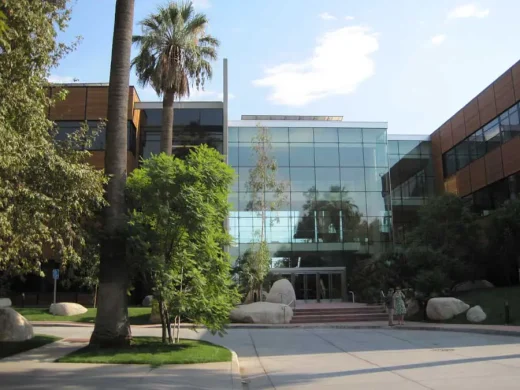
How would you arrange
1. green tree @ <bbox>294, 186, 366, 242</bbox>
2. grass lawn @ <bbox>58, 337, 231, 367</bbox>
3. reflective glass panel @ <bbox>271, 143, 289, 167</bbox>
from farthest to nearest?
reflective glass panel @ <bbox>271, 143, 289, 167</bbox> → green tree @ <bbox>294, 186, 366, 242</bbox> → grass lawn @ <bbox>58, 337, 231, 367</bbox>

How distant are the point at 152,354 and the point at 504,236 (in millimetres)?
22948

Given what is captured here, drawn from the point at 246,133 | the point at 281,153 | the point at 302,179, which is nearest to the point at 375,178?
the point at 302,179

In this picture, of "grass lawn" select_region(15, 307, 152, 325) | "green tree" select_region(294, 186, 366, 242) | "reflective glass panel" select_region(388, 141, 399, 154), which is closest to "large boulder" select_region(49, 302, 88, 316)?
"grass lawn" select_region(15, 307, 152, 325)

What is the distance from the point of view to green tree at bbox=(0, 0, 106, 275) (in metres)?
7.89

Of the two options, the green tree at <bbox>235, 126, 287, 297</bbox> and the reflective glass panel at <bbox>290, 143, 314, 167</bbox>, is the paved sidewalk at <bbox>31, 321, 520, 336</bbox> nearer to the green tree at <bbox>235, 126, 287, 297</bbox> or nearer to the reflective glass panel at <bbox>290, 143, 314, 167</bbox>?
the green tree at <bbox>235, 126, 287, 297</bbox>

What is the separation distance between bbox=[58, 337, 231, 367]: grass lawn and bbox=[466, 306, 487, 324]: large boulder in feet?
47.6

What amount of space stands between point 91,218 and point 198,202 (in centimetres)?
291

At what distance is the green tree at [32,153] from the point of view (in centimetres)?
789

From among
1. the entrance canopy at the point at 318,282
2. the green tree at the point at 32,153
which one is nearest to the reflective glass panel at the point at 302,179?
the entrance canopy at the point at 318,282

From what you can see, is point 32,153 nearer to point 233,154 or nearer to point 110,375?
point 110,375

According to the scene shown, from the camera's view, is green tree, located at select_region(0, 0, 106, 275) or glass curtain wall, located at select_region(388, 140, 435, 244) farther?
glass curtain wall, located at select_region(388, 140, 435, 244)

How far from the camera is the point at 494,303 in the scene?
24.1 meters

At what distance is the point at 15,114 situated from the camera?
331 inches

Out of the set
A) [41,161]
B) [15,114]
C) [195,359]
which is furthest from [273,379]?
[15,114]
